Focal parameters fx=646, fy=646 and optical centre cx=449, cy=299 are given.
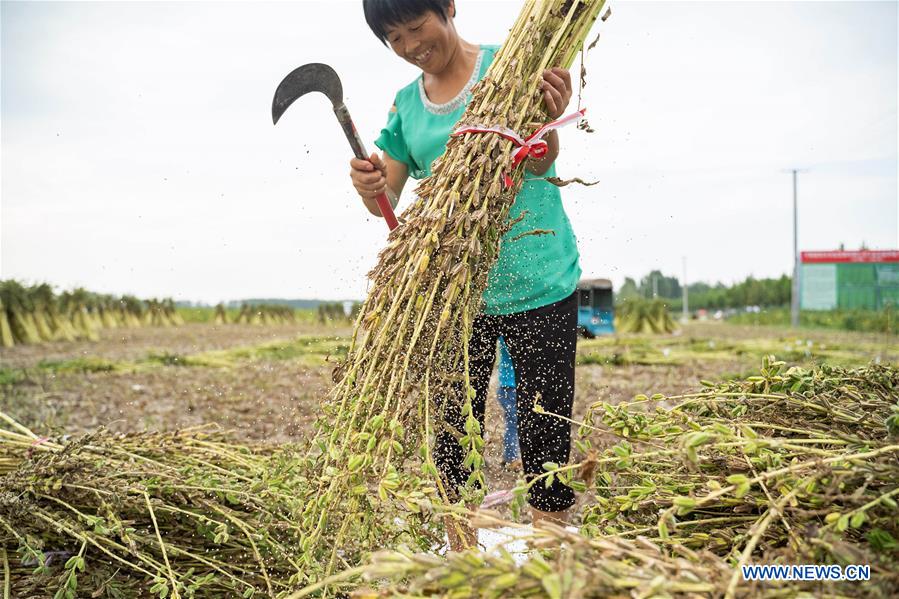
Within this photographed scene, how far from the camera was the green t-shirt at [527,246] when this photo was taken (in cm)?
219

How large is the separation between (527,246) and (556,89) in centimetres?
56

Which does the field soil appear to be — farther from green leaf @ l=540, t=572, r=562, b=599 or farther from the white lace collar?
green leaf @ l=540, t=572, r=562, b=599

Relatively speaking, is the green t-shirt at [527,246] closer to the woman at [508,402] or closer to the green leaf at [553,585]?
the woman at [508,402]

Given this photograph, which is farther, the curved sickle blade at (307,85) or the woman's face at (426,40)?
the curved sickle blade at (307,85)

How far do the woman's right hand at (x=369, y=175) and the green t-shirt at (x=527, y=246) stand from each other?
0.67 ft

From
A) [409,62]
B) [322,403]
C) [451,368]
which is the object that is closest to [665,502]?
[451,368]

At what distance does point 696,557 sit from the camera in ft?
3.02

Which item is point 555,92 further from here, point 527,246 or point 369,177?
point 369,177

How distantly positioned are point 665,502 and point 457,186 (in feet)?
2.86

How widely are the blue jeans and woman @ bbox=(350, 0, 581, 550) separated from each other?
3.63 feet

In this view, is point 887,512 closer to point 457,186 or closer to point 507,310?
point 457,186

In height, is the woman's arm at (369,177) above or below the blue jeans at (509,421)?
above

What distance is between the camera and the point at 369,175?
2279 millimetres

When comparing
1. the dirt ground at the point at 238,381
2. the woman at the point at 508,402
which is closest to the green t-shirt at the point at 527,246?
→ the woman at the point at 508,402
